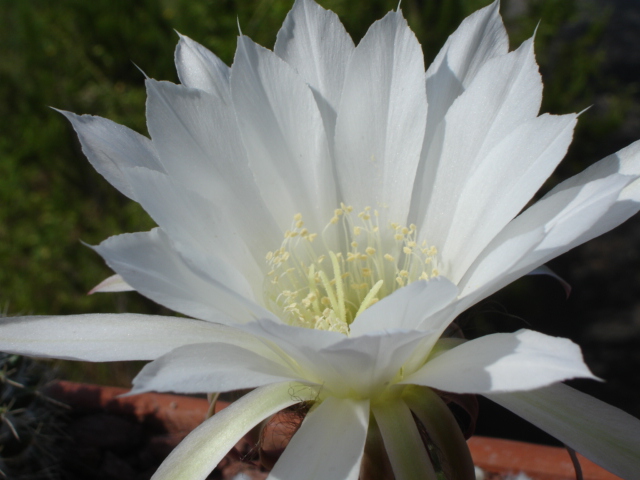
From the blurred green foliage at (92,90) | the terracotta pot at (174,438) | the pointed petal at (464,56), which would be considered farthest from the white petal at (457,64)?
the blurred green foliage at (92,90)

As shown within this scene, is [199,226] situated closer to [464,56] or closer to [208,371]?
[208,371]

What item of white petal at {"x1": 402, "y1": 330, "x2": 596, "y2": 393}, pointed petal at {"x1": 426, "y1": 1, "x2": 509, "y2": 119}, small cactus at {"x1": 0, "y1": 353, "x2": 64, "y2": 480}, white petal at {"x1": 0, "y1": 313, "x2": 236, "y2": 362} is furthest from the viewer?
small cactus at {"x1": 0, "y1": 353, "x2": 64, "y2": 480}

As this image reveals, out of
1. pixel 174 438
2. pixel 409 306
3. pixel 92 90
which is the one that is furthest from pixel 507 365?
pixel 92 90

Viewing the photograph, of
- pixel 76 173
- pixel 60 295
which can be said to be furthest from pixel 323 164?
pixel 76 173

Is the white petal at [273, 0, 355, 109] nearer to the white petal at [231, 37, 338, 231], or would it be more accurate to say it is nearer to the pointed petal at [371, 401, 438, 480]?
the white petal at [231, 37, 338, 231]

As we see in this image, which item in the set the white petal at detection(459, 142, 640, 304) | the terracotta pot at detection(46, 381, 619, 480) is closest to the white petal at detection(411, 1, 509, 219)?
the white petal at detection(459, 142, 640, 304)

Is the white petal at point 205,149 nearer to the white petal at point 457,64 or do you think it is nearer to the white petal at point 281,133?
the white petal at point 281,133
